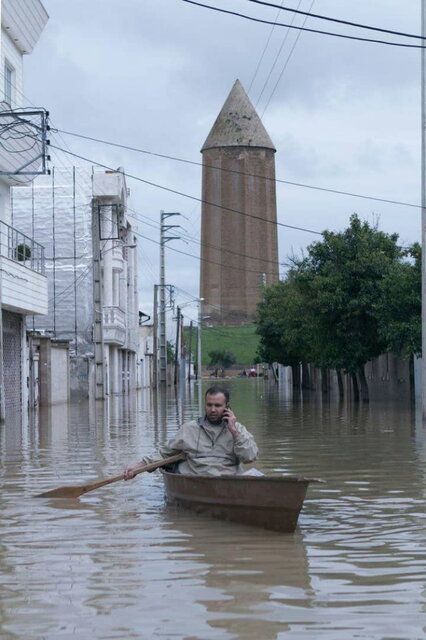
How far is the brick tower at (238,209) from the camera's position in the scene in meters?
115

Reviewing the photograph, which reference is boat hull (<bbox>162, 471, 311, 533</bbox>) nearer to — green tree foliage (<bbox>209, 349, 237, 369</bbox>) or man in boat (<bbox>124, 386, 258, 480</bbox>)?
man in boat (<bbox>124, 386, 258, 480</bbox>)

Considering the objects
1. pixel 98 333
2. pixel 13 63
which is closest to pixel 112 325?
pixel 98 333

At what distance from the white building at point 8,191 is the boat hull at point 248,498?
21.4 metres

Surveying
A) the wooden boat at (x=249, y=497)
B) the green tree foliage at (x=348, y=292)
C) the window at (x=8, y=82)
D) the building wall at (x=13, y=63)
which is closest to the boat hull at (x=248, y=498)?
the wooden boat at (x=249, y=497)

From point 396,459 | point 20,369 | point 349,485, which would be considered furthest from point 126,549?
point 20,369

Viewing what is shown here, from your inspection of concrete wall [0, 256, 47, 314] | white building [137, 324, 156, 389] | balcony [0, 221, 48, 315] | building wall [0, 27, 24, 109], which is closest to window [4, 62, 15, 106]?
building wall [0, 27, 24, 109]

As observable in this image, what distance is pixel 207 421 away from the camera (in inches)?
470

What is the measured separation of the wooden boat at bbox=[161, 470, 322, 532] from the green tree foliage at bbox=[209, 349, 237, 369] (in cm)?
12695

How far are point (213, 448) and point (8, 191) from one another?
1090 inches

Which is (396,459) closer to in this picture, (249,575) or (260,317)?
(249,575)

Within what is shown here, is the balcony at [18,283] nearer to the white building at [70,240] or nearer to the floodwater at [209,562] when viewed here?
the floodwater at [209,562]

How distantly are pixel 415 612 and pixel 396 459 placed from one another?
10.7 m

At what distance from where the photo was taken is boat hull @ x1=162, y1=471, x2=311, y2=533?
10.0 m

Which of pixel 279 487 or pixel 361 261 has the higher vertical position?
pixel 361 261
